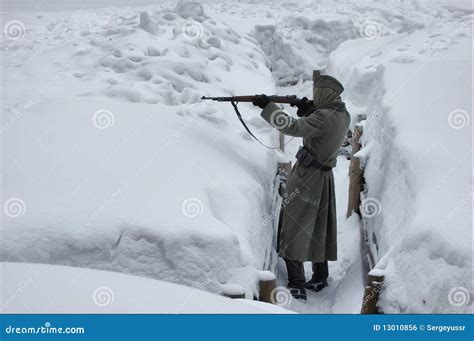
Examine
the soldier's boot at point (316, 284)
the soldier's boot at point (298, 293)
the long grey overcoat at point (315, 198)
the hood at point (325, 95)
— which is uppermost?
the hood at point (325, 95)

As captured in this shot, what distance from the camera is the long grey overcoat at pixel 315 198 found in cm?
441

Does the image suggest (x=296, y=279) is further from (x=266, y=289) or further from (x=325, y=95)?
(x=325, y=95)

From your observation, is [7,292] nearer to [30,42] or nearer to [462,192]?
[462,192]

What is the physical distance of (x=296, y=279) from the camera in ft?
15.5

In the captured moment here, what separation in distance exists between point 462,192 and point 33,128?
3.36 metres

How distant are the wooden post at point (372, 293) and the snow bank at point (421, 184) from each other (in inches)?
1.7

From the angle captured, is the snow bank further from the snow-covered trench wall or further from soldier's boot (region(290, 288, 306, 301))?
the snow-covered trench wall

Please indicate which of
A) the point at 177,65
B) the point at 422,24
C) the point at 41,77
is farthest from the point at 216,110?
the point at 422,24

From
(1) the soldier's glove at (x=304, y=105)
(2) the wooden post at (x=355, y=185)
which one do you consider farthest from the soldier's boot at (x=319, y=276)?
(1) the soldier's glove at (x=304, y=105)

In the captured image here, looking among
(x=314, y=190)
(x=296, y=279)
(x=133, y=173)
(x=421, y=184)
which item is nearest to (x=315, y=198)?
(x=314, y=190)

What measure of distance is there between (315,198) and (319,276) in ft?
2.56

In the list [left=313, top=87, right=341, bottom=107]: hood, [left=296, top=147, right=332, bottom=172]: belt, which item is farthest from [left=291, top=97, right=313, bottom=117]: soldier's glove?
[left=296, top=147, right=332, bottom=172]: belt

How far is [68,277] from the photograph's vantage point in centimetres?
229

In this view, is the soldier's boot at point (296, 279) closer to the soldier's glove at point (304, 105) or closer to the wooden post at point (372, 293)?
the wooden post at point (372, 293)
